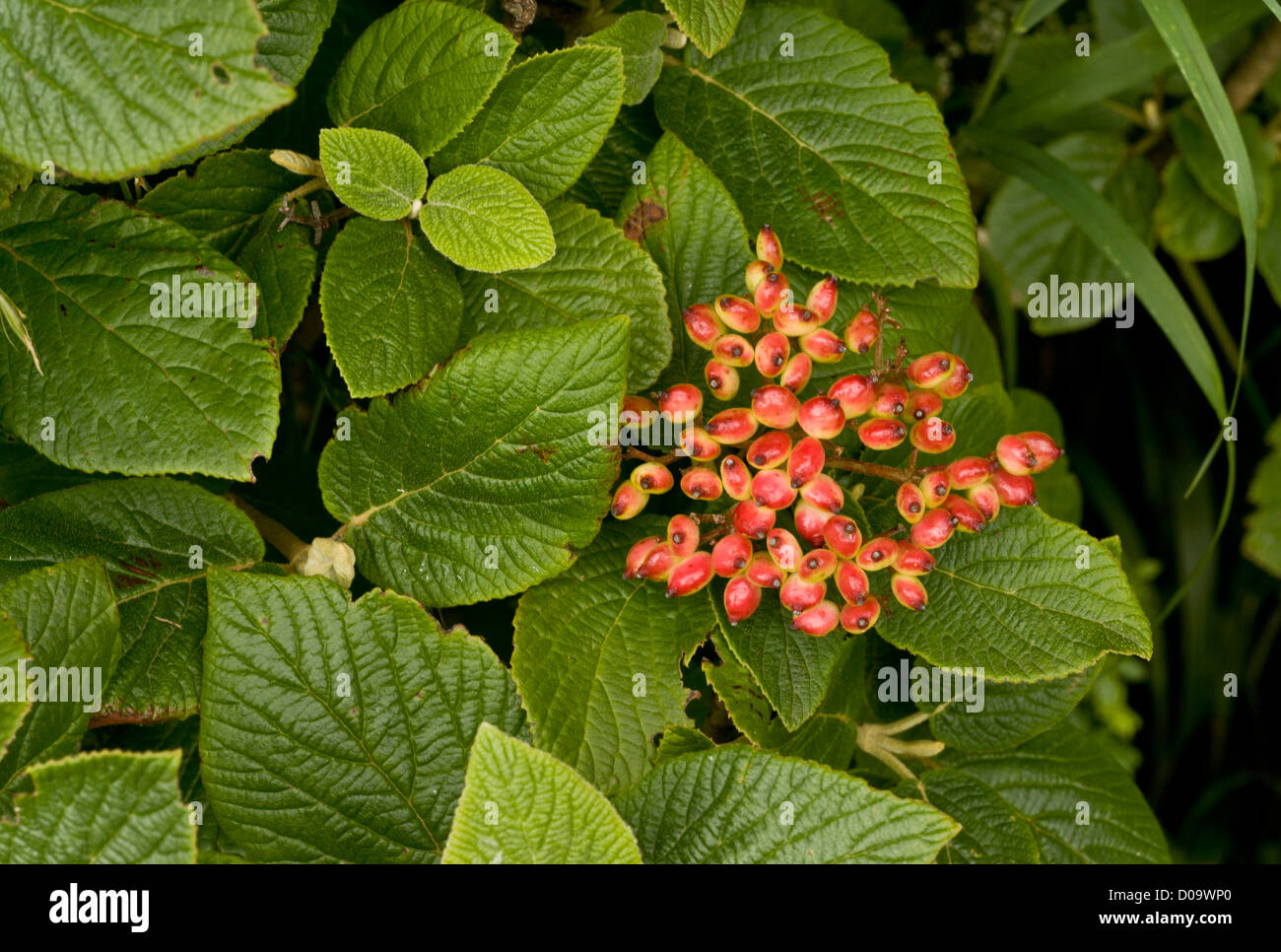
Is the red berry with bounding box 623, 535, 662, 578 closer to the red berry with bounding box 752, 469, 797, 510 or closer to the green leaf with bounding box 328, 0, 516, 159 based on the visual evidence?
the red berry with bounding box 752, 469, 797, 510

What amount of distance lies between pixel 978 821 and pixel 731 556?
50cm

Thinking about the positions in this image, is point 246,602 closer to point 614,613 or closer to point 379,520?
point 379,520

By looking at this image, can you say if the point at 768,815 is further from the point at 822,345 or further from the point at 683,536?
the point at 822,345

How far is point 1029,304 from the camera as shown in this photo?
1.70 metres

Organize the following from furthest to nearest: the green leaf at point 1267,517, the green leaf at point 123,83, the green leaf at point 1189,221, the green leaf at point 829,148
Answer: the green leaf at point 1267,517 → the green leaf at point 1189,221 → the green leaf at point 829,148 → the green leaf at point 123,83

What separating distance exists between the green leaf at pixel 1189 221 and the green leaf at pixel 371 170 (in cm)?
131

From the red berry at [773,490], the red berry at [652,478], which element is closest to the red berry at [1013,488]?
the red berry at [773,490]

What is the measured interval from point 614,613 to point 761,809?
9.3 inches

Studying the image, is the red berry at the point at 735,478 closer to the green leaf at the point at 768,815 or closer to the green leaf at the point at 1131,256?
the green leaf at the point at 768,815

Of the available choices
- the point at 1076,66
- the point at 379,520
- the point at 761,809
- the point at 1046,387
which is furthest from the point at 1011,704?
the point at 1046,387

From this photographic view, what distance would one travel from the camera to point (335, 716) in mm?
923

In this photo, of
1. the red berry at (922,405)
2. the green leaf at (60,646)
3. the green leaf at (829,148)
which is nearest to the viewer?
the green leaf at (60,646)

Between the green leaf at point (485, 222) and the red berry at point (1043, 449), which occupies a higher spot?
the green leaf at point (485, 222)

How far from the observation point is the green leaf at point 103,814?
80cm
